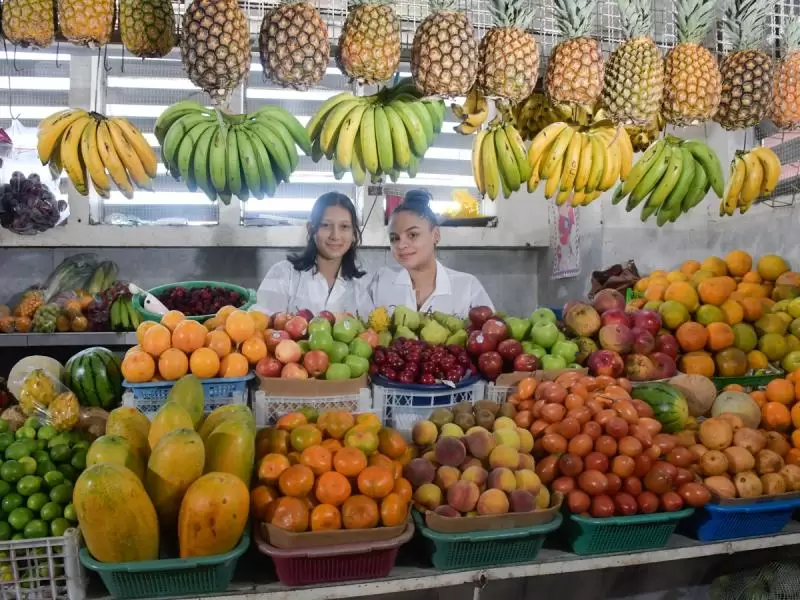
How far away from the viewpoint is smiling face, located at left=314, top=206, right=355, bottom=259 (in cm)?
428

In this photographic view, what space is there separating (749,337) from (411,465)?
1.89 meters

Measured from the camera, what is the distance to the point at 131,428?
189 cm

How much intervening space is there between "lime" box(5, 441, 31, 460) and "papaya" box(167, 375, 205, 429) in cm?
44

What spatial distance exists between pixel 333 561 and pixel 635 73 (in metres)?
1.98

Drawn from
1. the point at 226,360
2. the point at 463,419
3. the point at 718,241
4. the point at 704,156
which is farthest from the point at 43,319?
the point at 718,241

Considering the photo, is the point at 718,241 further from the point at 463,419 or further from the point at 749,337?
the point at 463,419

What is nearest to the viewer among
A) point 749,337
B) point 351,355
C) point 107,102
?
point 351,355

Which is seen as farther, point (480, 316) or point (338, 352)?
point (480, 316)

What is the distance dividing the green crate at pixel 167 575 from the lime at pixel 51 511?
195mm

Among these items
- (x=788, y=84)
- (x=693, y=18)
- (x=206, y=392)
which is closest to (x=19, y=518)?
(x=206, y=392)

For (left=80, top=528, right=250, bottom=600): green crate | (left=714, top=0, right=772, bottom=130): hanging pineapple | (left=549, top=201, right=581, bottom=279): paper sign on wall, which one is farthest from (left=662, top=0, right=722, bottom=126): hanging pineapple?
(left=549, top=201, right=581, bottom=279): paper sign on wall

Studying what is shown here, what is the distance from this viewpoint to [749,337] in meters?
3.00

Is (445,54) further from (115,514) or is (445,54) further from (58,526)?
(58,526)

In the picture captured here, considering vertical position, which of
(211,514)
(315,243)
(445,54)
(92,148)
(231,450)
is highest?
(445,54)
